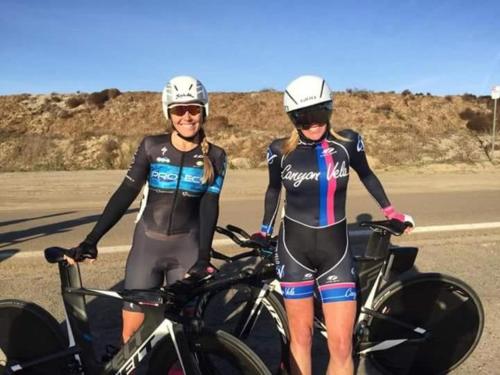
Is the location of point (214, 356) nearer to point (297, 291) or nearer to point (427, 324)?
point (297, 291)

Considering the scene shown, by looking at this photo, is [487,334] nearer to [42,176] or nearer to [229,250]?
[229,250]

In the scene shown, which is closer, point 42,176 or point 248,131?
point 42,176

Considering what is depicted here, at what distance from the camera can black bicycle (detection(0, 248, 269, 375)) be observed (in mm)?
2709

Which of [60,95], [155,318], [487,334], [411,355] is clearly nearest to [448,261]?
[487,334]

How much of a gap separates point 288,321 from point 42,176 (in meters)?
18.0

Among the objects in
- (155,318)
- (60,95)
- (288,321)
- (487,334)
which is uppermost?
(60,95)

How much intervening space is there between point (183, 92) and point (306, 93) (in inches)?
30.2

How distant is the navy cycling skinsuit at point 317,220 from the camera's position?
3338 mm

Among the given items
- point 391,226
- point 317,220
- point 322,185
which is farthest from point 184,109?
point 391,226

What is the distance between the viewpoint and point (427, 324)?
13.0 ft

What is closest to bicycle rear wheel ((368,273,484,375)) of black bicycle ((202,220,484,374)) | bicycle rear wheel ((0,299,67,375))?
black bicycle ((202,220,484,374))

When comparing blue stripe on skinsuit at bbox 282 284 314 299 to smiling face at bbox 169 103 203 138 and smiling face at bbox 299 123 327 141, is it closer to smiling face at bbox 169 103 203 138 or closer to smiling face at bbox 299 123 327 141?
smiling face at bbox 299 123 327 141

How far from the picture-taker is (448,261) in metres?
7.38

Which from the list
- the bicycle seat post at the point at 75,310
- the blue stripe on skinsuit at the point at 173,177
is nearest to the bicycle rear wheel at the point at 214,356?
the bicycle seat post at the point at 75,310
